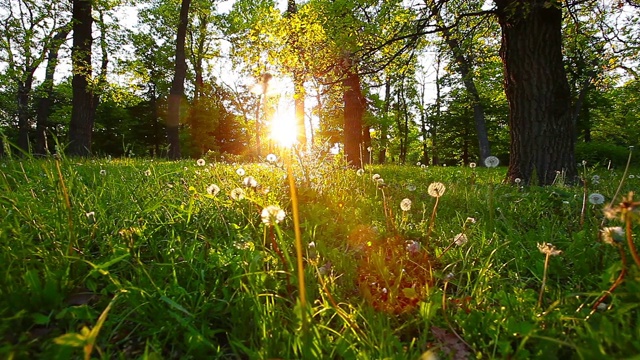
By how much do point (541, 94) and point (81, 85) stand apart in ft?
42.2

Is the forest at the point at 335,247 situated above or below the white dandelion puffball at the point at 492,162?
below

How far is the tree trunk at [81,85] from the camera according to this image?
10758 mm

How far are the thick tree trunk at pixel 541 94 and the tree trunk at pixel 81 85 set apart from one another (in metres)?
11.8

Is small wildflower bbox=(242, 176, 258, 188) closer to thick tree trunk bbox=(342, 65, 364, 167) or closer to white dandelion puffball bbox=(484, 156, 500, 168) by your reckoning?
white dandelion puffball bbox=(484, 156, 500, 168)

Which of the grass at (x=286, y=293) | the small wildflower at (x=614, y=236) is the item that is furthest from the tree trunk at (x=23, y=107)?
the small wildflower at (x=614, y=236)

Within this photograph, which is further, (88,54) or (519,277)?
(88,54)

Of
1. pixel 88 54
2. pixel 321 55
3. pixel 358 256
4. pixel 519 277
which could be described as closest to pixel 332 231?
pixel 358 256

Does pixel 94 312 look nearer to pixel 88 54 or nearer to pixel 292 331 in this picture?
pixel 292 331

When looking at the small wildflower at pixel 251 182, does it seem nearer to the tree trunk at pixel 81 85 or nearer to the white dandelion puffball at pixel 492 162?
the white dandelion puffball at pixel 492 162

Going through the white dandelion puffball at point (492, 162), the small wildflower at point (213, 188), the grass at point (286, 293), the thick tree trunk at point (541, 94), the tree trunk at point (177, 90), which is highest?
the tree trunk at point (177, 90)

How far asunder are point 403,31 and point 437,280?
5934 mm

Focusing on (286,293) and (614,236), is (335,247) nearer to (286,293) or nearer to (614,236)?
(286,293)

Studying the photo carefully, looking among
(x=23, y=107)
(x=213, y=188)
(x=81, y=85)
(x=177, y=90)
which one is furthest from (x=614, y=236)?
Answer: (x=23, y=107)

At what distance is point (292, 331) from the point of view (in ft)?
4.24
